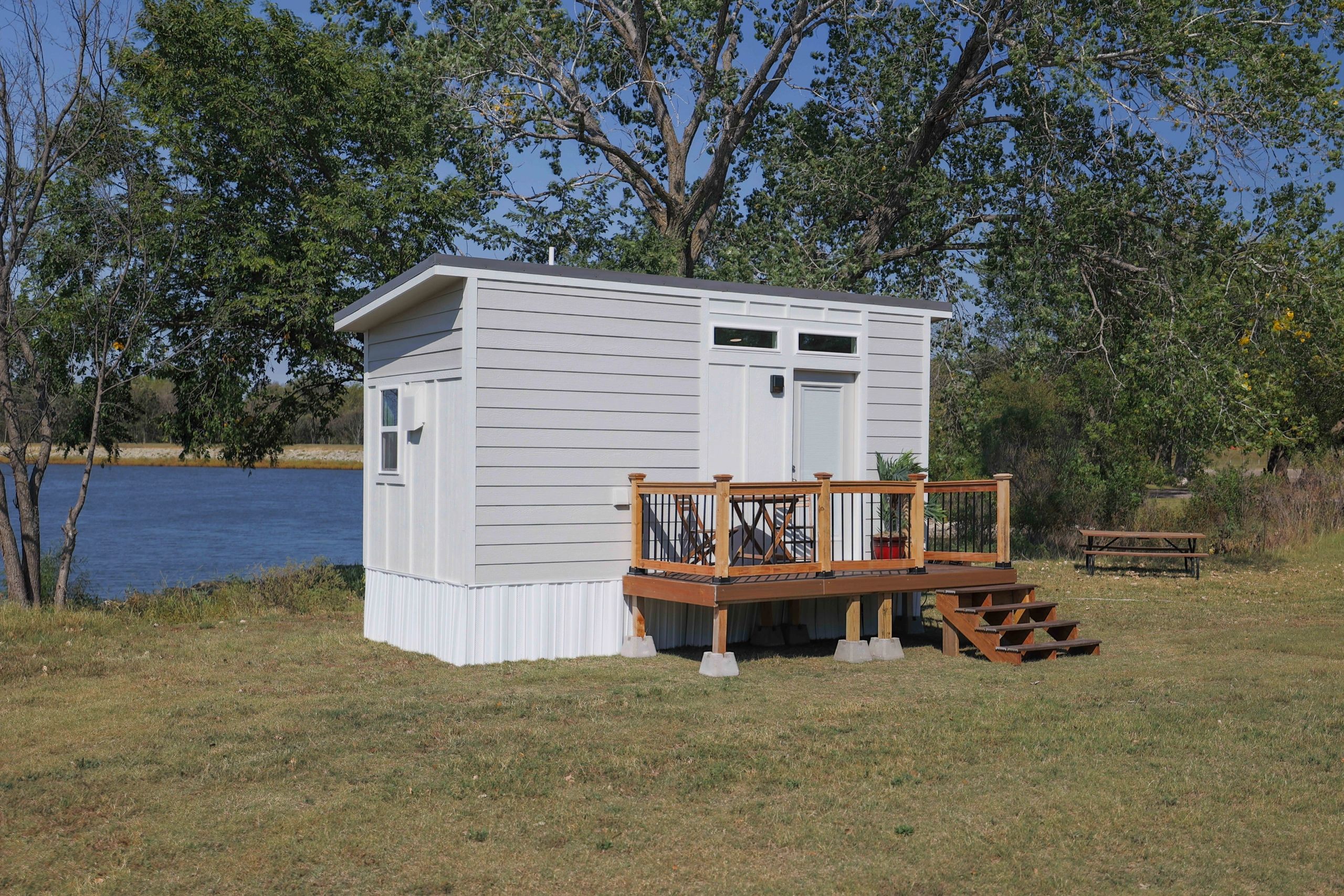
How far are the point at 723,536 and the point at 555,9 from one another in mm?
11578

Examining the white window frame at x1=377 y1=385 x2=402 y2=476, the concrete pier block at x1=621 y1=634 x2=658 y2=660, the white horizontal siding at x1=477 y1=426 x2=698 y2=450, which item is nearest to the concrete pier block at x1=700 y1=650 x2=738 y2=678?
the concrete pier block at x1=621 y1=634 x2=658 y2=660

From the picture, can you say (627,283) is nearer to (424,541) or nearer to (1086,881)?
(424,541)

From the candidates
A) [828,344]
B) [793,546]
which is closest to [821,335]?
[828,344]

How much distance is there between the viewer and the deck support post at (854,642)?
9906mm

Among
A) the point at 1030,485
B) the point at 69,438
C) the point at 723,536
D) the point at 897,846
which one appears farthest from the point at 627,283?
the point at 1030,485

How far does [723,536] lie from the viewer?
9.05 meters

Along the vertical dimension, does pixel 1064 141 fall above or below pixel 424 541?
above

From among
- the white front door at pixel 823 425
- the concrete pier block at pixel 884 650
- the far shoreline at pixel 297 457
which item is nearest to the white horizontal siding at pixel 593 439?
the white front door at pixel 823 425

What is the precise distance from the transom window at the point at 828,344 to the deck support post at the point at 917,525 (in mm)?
1605

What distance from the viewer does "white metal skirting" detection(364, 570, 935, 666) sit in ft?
31.7

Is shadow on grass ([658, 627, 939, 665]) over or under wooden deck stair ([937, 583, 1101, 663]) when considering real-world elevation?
under

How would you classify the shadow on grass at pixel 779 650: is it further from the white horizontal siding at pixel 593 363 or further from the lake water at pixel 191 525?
the lake water at pixel 191 525

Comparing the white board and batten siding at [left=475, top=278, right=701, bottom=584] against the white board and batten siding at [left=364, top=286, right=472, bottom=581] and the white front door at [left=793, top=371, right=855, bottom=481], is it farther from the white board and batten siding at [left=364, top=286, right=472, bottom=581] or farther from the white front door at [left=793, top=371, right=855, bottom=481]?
the white front door at [left=793, top=371, right=855, bottom=481]

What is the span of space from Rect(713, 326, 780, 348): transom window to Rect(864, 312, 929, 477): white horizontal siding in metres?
1.04
